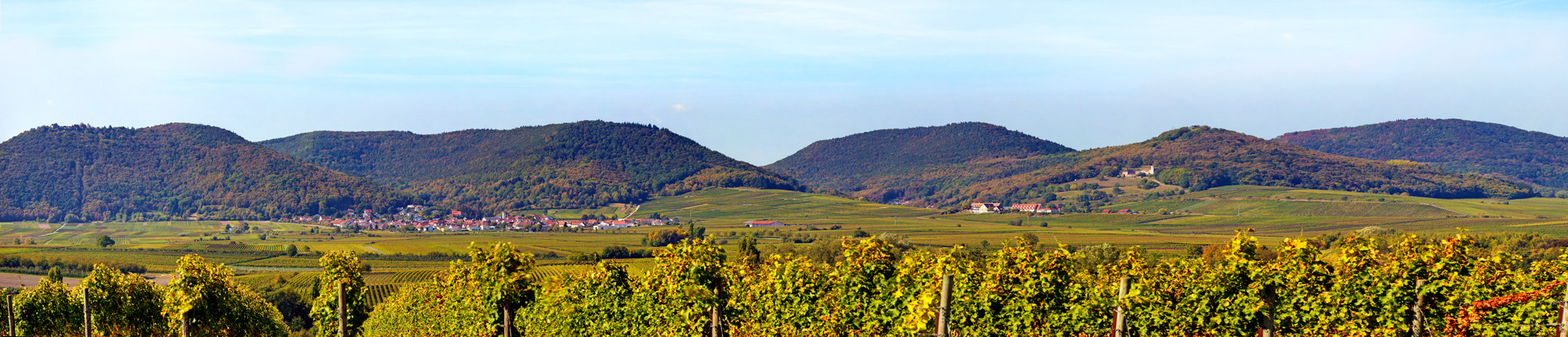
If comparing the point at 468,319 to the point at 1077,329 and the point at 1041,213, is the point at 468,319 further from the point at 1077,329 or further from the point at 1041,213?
the point at 1041,213

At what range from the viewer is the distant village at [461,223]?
15862cm

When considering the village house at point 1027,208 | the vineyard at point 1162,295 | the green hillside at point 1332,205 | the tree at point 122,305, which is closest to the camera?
the vineyard at point 1162,295

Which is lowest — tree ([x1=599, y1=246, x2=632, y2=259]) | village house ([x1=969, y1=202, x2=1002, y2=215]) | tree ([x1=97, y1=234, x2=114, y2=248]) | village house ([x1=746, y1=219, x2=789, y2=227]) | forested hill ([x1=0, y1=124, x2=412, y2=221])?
tree ([x1=599, y1=246, x2=632, y2=259])

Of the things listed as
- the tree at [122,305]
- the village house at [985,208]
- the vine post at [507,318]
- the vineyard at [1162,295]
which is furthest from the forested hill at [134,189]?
the vineyard at [1162,295]

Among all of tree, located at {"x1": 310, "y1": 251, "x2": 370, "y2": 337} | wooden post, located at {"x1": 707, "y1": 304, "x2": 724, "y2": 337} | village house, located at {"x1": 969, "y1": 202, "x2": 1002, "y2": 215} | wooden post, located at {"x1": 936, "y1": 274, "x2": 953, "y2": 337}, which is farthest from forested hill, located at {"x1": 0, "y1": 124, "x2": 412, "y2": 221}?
wooden post, located at {"x1": 936, "y1": 274, "x2": 953, "y2": 337}

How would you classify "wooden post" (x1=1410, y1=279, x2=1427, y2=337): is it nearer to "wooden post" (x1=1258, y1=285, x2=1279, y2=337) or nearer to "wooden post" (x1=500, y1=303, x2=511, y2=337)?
"wooden post" (x1=1258, y1=285, x2=1279, y2=337)

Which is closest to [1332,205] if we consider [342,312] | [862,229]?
[862,229]

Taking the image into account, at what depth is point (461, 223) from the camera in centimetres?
17350

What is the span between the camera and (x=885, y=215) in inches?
6521

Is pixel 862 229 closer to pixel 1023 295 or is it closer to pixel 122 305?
pixel 122 305

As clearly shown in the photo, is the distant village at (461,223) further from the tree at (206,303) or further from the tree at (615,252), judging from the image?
the tree at (206,303)

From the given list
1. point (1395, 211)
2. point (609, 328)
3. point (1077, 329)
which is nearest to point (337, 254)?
point (609, 328)

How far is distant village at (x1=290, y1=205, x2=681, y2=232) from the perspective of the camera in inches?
6245

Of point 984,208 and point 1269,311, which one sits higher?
point 984,208
